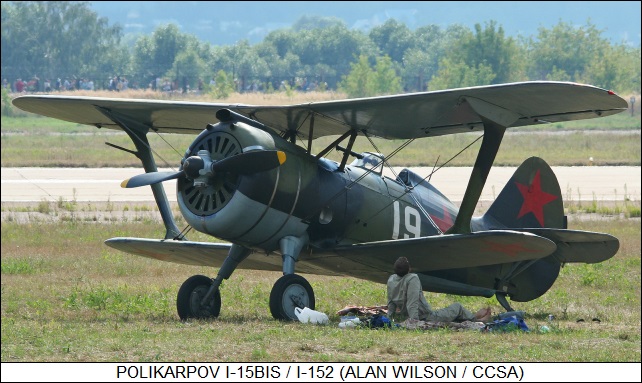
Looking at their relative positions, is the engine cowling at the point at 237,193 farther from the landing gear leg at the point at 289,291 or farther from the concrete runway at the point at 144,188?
the concrete runway at the point at 144,188

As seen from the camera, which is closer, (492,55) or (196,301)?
Result: (196,301)

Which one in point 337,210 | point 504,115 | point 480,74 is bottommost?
point 337,210

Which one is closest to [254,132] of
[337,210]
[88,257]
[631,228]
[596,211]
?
[337,210]

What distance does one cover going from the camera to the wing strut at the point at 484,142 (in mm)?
12445

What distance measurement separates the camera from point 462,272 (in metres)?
14.7

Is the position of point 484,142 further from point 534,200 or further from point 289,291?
point 289,291

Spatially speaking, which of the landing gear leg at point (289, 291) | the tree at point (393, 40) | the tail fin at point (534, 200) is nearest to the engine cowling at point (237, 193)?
the landing gear leg at point (289, 291)

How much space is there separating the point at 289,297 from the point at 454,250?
75.1 inches

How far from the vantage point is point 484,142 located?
13.0 metres

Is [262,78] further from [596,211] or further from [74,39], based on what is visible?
[596,211]

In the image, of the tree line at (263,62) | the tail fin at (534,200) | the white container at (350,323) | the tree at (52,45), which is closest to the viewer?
the white container at (350,323)

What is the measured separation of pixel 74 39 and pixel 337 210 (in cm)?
8732

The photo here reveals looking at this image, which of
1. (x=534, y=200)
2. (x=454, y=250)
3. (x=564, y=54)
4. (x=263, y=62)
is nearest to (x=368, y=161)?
(x=454, y=250)

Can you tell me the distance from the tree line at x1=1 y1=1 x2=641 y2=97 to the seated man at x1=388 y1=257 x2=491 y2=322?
208ft
